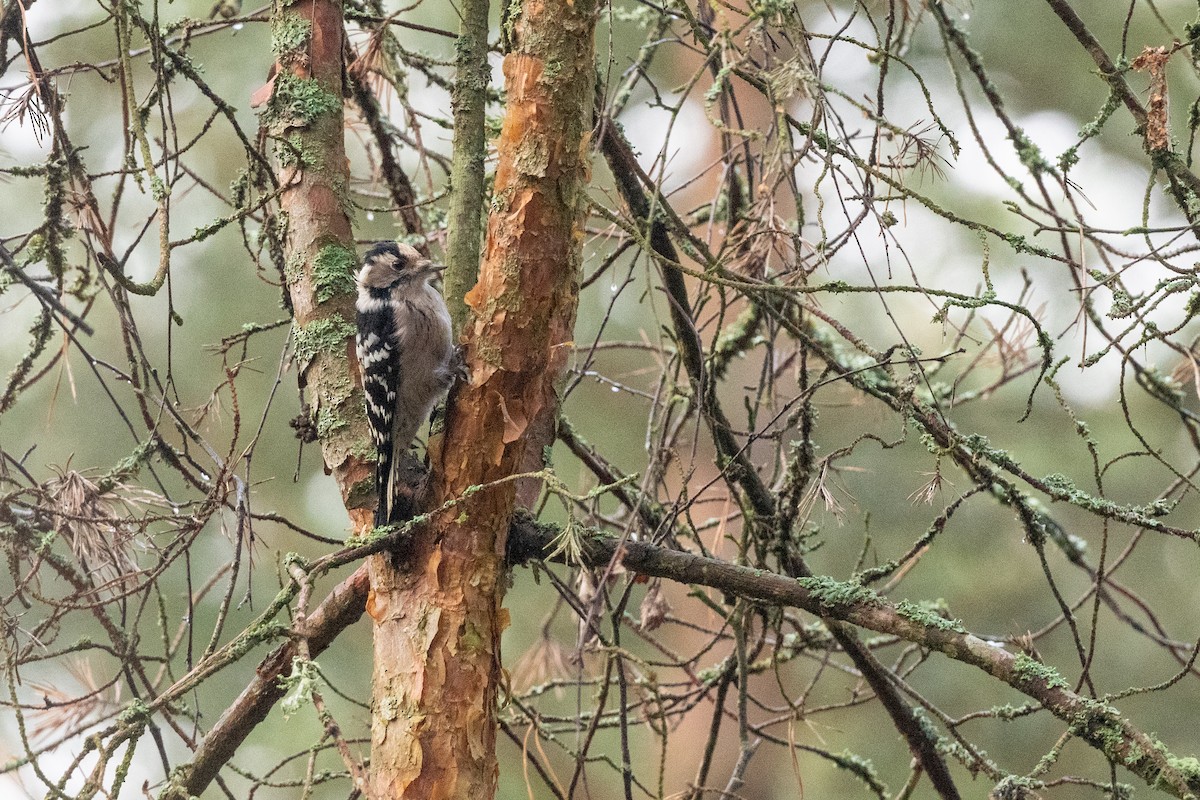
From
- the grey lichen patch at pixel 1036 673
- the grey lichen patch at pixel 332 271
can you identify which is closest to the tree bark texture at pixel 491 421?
the grey lichen patch at pixel 332 271

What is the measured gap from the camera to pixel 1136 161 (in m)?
7.60

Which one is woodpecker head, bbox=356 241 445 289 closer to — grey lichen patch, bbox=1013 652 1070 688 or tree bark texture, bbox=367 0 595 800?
tree bark texture, bbox=367 0 595 800

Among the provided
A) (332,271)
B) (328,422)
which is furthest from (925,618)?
(332,271)

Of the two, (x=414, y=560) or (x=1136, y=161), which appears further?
(x=1136, y=161)

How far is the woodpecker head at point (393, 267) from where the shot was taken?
370 centimetres

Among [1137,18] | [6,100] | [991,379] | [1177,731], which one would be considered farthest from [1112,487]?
[6,100]

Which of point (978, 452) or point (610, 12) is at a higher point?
point (610, 12)

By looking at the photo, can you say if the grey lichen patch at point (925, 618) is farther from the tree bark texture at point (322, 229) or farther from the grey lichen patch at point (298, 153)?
the grey lichen patch at point (298, 153)

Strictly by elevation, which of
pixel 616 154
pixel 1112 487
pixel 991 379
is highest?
pixel 991 379

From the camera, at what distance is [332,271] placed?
8.49 ft

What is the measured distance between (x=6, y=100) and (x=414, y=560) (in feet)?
4.89

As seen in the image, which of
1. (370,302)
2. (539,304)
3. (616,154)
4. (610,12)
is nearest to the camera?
(610,12)

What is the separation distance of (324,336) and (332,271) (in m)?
0.16

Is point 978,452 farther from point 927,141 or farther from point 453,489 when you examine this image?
point 453,489
